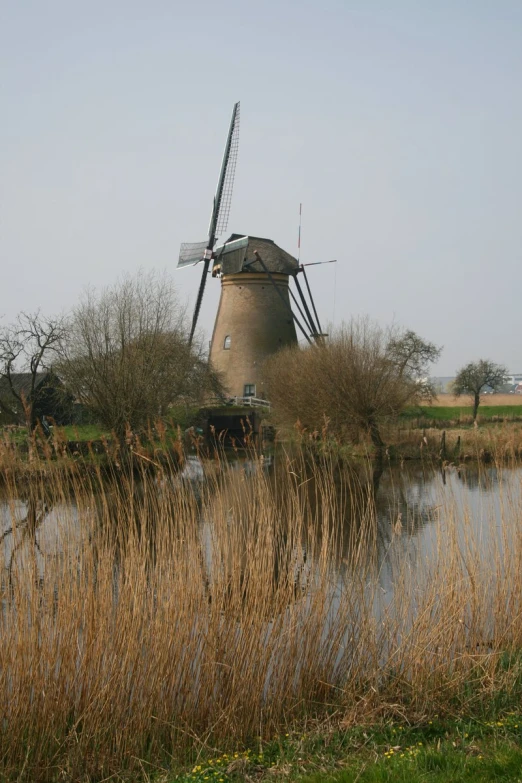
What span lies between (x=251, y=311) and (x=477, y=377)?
10.6 metres

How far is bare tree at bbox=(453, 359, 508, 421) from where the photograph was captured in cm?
3192

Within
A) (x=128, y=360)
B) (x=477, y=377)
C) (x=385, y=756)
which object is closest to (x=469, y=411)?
(x=477, y=377)

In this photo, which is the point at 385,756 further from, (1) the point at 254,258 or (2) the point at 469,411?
(2) the point at 469,411

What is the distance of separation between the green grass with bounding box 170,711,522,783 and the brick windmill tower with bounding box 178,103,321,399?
79.1 feet

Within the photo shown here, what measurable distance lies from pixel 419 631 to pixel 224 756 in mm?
1204

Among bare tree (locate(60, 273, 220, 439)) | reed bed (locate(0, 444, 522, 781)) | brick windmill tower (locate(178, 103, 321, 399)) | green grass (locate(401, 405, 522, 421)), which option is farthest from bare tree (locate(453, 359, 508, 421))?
reed bed (locate(0, 444, 522, 781))

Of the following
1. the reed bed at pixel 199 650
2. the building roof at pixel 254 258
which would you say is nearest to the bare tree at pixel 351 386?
the building roof at pixel 254 258

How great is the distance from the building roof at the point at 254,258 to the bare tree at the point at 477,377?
9.22m

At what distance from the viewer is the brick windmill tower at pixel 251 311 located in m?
28.2

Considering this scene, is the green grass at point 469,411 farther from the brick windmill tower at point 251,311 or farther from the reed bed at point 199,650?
the reed bed at point 199,650

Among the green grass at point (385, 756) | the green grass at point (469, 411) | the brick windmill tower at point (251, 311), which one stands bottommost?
the green grass at point (385, 756)

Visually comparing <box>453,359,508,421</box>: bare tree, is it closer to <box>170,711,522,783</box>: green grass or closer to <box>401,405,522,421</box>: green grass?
<box>401,405,522,421</box>: green grass

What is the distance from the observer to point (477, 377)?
32000 mm

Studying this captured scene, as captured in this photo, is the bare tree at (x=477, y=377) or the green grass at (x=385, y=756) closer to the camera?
the green grass at (x=385, y=756)
